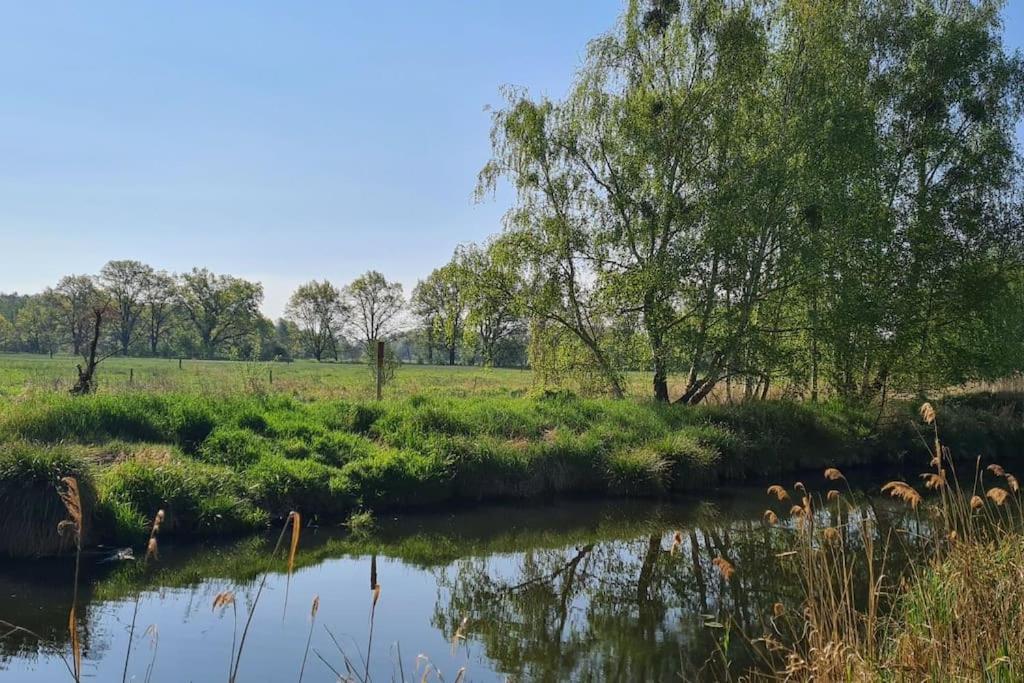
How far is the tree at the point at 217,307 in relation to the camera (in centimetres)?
7912

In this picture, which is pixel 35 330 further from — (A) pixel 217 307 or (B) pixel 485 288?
(B) pixel 485 288

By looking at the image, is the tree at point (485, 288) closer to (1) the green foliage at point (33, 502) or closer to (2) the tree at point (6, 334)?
(1) the green foliage at point (33, 502)

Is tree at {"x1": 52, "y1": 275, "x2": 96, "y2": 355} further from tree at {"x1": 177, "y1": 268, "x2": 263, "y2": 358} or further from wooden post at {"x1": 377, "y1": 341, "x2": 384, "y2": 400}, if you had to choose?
wooden post at {"x1": 377, "y1": 341, "x2": 384, "y2": 400}

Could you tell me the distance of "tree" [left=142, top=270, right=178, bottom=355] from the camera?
77.1m

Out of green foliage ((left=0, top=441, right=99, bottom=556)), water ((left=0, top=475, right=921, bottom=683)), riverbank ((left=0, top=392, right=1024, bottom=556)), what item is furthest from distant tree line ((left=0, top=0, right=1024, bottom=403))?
green foliage ((left=0, top=441, right=99, bottom=556))

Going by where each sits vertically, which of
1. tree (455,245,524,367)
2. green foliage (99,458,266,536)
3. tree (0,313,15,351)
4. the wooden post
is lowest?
green foliage (99,458,266,536)

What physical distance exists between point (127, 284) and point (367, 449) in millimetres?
72415

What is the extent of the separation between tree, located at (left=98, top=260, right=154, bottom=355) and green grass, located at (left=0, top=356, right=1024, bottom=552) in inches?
2672

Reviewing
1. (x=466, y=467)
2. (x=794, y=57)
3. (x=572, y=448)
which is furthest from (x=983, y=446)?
(x=466, y=467)

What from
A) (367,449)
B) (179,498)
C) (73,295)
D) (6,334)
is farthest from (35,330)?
(179,498)

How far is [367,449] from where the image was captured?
1305 cm

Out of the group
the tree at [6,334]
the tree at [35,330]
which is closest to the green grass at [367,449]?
the tree at [35,330]

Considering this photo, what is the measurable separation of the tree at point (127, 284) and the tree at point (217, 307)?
3.58 meters

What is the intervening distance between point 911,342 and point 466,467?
13020 mm
